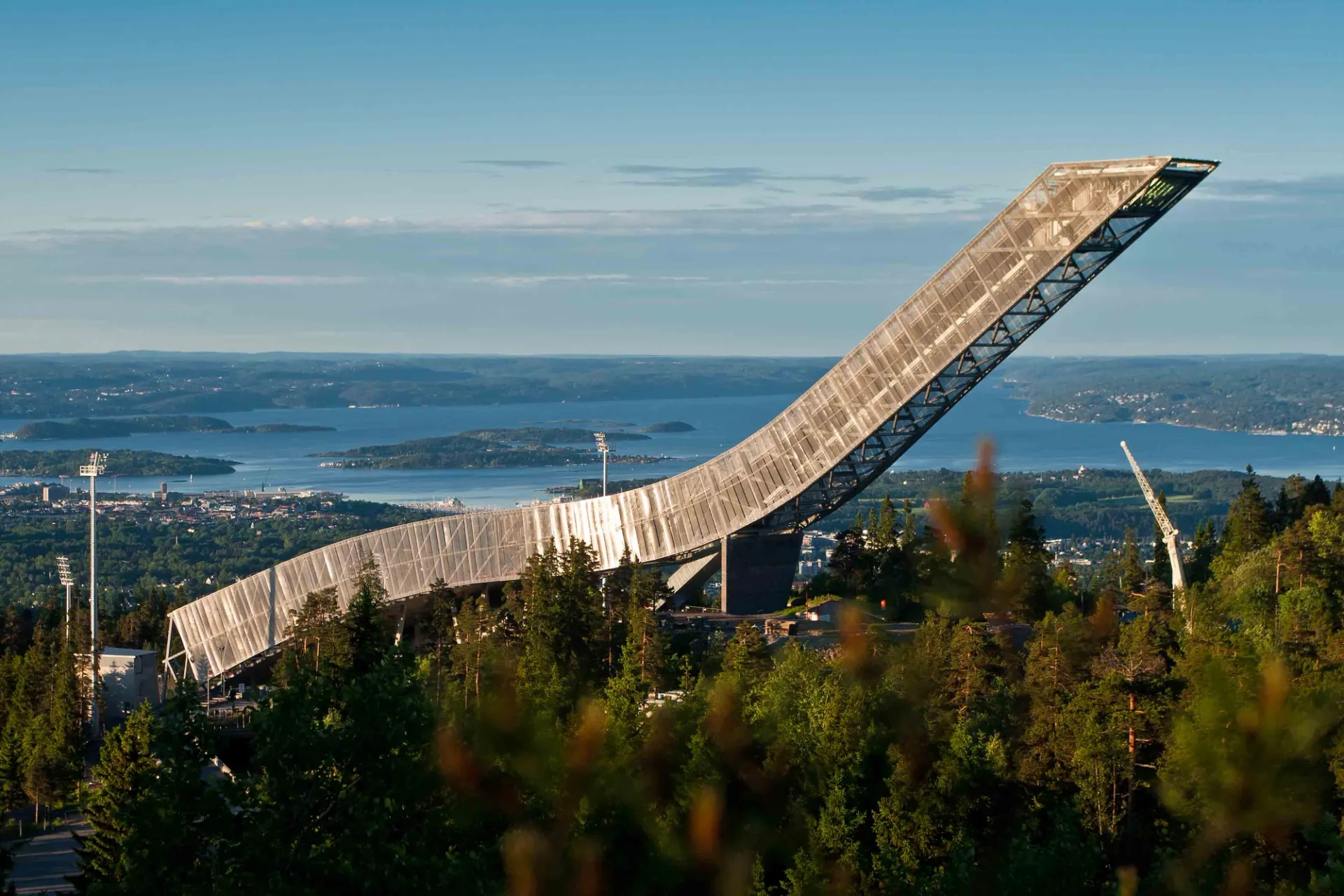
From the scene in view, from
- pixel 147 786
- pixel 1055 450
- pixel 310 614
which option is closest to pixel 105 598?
pixel 310 614

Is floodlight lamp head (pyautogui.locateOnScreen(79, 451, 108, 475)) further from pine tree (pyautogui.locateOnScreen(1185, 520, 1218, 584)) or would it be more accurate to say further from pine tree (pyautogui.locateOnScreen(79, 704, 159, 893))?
pine tree (pyautogui.locateOnScreen(1185, 520, 1218, 584))

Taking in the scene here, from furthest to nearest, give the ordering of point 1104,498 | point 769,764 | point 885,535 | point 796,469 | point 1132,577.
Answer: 1. point 1104,498
2. point 1132,577
3. point 885,535
4. point 796,469
5. point 769,764

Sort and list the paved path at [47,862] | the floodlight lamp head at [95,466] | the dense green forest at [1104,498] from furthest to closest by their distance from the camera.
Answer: the dense green forest at [1104,498], the floodlight lamp head at [95,466], the paved path at [47,862]

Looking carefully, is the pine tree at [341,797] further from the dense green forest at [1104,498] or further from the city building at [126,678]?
the dense green forest at [1104,498]

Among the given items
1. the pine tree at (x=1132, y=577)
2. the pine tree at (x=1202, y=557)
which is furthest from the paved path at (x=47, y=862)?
the pine tree at (x=1202, y=557)

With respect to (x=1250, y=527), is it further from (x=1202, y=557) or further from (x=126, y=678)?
(x=126, y=678)

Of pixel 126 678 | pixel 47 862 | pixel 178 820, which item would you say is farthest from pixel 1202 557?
Answer: pixel 178 820
